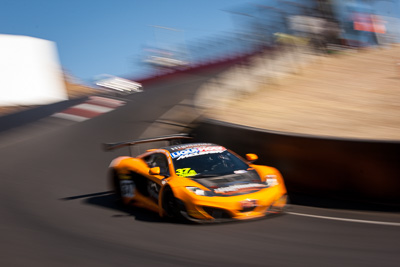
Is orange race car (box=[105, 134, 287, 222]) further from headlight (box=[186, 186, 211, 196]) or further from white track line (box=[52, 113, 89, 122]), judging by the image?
white track line (box=[52, 113, 89, 122])

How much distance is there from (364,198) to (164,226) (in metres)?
3.03

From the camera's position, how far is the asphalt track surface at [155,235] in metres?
6.06

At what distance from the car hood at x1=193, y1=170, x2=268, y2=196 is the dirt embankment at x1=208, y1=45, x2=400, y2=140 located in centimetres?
584

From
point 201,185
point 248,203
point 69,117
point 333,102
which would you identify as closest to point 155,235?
point 201,185

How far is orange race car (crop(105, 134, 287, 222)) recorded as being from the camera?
7.73 meters

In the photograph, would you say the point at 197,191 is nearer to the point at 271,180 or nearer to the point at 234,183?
the point at 234,183

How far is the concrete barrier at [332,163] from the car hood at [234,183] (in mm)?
1380

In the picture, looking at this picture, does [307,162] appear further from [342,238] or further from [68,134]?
[68,134]

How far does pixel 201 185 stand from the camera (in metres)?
8.07

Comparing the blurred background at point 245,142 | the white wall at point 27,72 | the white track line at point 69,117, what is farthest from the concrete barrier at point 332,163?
the white wall at point 27,72

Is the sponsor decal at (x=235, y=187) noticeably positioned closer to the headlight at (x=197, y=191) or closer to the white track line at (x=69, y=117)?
the headlight at (x=197, y=191)

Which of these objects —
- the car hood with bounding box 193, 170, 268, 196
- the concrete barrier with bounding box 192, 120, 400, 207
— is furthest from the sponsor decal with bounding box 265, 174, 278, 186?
the concrete barrier with bounding box 192, 120, 400, 207

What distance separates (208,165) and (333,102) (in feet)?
34.3

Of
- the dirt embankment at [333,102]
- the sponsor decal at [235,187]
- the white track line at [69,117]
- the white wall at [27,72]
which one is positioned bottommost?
the dirt embankment at [333,102]
